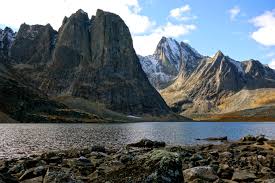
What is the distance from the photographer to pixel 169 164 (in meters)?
16.4

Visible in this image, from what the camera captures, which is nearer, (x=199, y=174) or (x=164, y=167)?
(x=164, y=167)

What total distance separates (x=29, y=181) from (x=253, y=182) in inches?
670

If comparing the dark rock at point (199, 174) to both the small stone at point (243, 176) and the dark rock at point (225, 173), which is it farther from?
the dark rock at point (225, 173)

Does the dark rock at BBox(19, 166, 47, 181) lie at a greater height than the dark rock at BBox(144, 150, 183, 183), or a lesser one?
lesser

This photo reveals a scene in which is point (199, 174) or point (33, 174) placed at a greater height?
point (199, 174)

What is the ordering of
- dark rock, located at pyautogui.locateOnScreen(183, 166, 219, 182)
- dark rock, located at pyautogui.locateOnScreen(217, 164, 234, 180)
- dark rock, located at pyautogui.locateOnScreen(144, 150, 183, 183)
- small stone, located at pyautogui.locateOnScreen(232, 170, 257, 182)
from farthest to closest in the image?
dark rock, located at pyautogui.locateOnScreen(217, 164, 234, 180) → small stone, located at pyautogui.locateOnScreen(232, 170, 257, 182) → dark rock, located at pyautogui.locateOnScreen(183, 166, 219, 182) → dark rock, located at pyautogui.locateOnScreen(144, 150, 183, 183)

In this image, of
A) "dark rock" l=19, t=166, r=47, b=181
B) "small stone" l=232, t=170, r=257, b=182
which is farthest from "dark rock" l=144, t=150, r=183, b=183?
"small stone" l=232, t=170, r=257, b=182

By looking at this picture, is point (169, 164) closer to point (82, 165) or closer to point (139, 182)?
point (139, 182)

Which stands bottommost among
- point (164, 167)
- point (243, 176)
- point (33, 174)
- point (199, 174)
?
point (243, 176)

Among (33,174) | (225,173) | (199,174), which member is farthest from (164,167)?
(225,173)

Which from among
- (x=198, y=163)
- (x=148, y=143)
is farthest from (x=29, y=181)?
(x=148, y=143)

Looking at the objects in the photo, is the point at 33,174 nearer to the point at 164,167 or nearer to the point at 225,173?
the point at 164,167

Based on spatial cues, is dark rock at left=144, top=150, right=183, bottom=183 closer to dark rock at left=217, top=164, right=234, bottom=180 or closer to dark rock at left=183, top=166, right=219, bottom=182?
Answer: dark rock at left=183, top=166, right=219, bottom=182

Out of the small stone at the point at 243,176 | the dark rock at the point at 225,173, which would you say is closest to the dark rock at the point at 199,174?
the small stone at the point at 243,176
